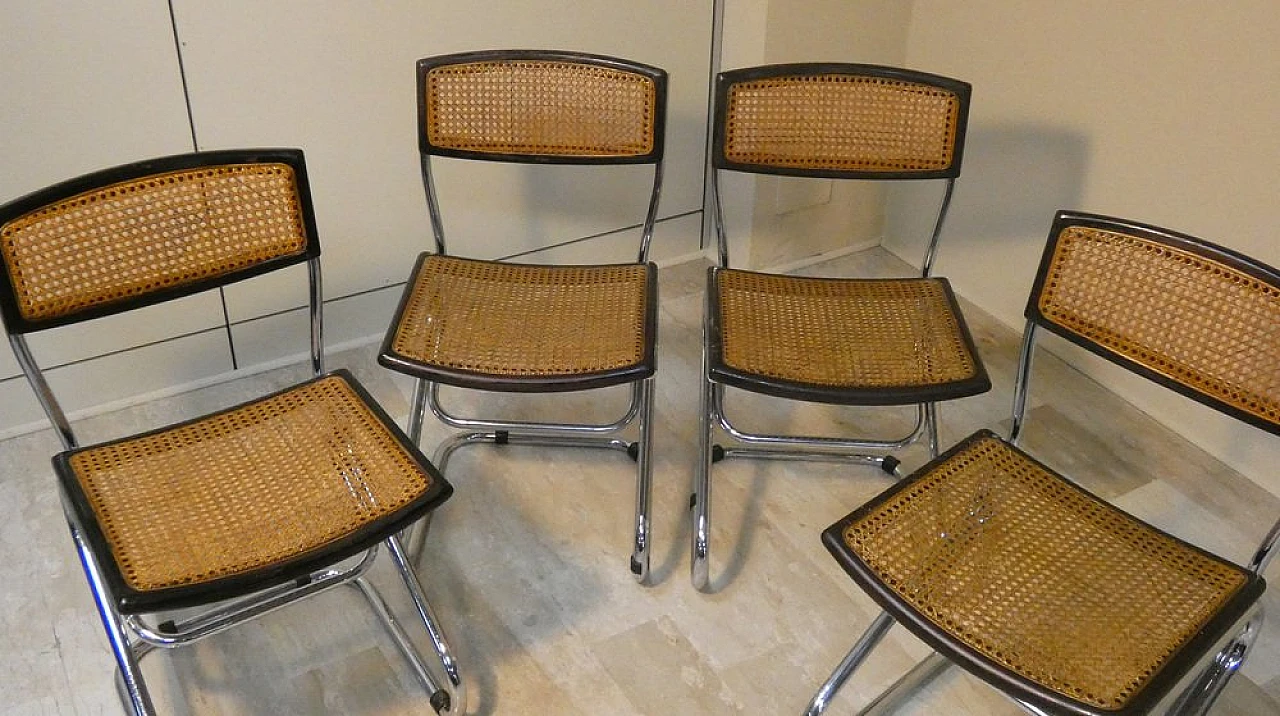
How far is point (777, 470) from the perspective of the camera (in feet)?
8.31

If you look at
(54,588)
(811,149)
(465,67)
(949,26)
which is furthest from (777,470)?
(54,588)

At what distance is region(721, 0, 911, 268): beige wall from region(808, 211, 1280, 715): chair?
48.4 inches

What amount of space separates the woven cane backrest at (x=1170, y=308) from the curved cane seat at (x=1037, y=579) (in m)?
0.23

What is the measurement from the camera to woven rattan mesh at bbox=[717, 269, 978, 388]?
2016 mm

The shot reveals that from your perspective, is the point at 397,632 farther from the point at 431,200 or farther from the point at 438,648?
the point at 431,200

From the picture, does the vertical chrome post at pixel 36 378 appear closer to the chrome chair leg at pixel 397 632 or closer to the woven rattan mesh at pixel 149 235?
the woven rattan mesh at pixel 149 235

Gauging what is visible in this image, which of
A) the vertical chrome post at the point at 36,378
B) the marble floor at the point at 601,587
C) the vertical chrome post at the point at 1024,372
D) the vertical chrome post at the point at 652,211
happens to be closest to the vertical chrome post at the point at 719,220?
the vertical chrome post at the point at 652,211

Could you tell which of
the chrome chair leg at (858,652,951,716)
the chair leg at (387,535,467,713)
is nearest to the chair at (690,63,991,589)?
the chrome chair leg at (858,652,951,716)

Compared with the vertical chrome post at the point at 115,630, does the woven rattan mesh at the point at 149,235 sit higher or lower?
higher

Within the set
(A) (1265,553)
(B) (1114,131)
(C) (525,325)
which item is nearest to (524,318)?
(C) (525,325)

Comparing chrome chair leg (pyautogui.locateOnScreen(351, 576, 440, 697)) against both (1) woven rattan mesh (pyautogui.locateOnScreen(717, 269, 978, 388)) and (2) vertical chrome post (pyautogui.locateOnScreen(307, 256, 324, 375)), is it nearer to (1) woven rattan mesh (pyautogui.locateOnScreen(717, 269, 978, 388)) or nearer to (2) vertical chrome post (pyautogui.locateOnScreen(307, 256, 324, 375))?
(2) vertical chrome post (pyautogui.locateOnScreen(307, 256, 324, 375))

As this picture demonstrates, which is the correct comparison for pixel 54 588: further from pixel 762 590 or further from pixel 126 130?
pixel 762 590

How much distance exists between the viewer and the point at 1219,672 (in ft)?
5.69

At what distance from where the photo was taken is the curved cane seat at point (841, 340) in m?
1.98
